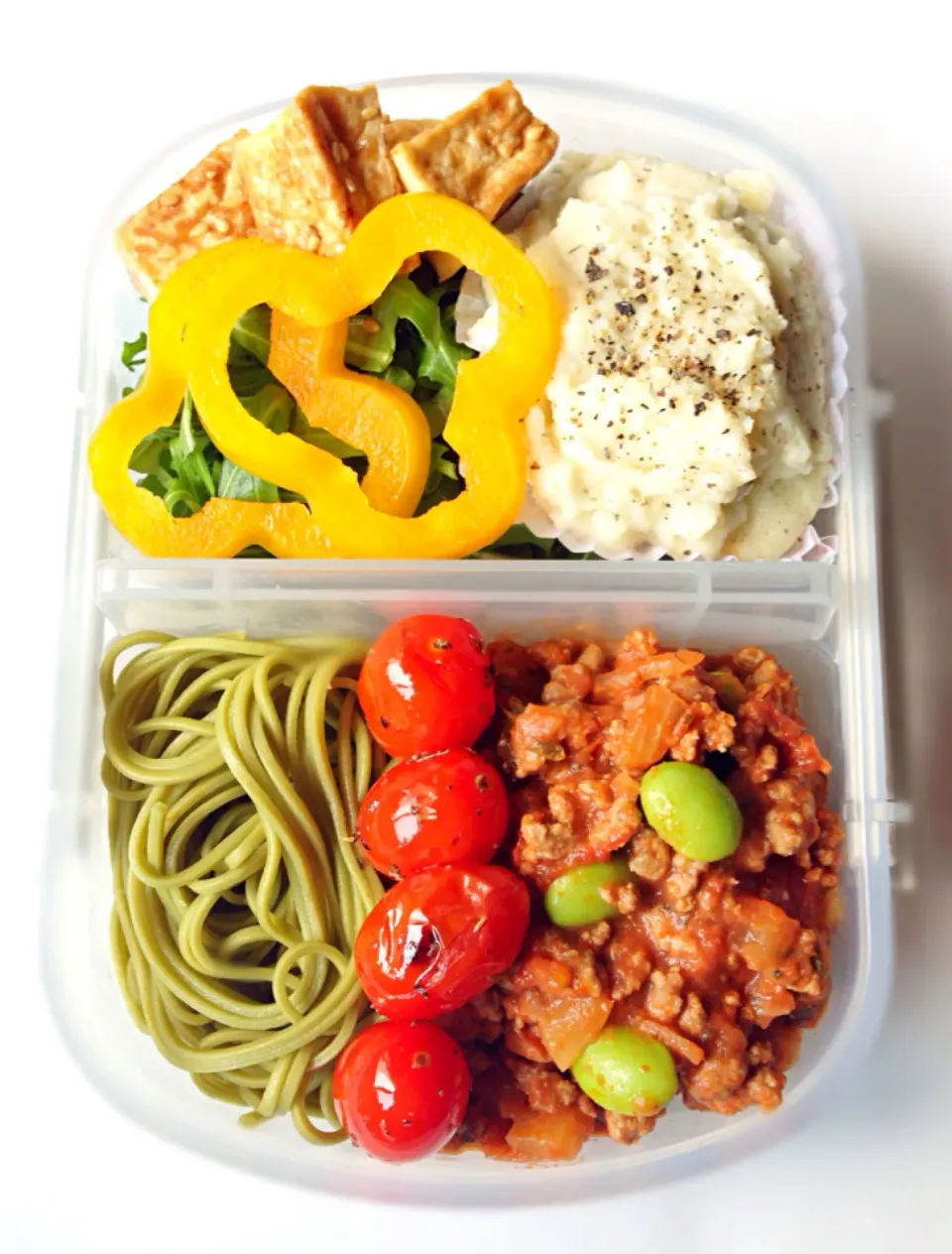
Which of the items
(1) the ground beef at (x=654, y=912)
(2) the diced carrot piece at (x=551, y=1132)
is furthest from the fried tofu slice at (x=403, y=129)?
(2) the diced carrot piece at (x=551, y=1132)

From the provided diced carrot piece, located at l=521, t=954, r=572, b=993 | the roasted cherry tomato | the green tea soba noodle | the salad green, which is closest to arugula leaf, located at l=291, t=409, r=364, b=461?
the salad green

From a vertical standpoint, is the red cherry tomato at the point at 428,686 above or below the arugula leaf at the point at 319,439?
below

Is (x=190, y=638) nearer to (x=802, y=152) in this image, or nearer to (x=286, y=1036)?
(x=286, y=1036)

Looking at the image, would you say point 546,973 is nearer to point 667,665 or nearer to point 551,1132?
point 551,1132

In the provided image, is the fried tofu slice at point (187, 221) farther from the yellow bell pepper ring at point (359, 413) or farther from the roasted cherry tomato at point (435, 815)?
the roasted cherry tomato at point (435, 815)

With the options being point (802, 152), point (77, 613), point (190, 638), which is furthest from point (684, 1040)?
point (802, 152)

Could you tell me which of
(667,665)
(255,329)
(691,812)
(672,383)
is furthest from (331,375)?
(691,812)
